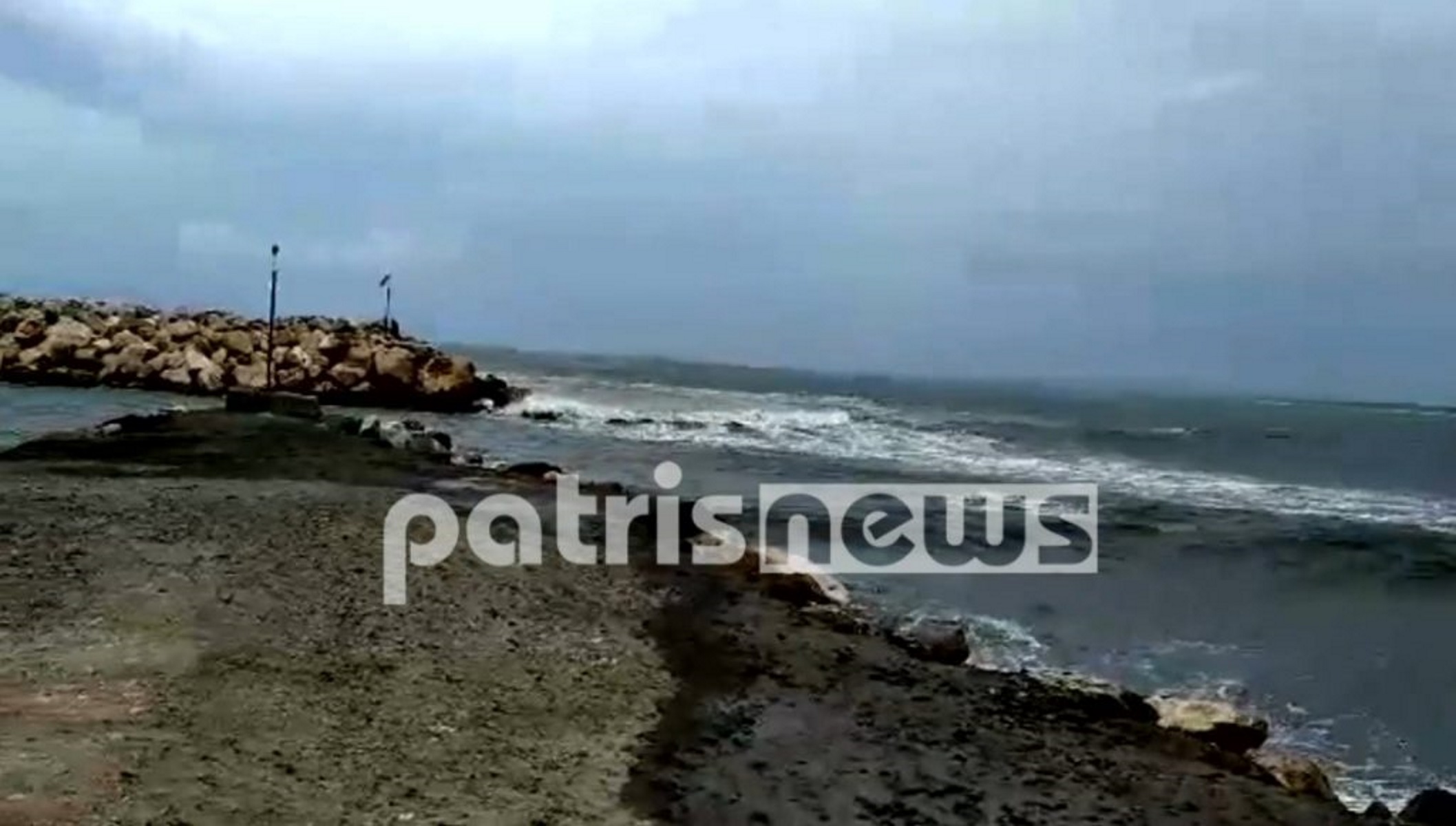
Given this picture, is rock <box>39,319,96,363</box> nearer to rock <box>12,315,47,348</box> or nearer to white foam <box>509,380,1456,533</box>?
rock <box>12,315,47,348</box>

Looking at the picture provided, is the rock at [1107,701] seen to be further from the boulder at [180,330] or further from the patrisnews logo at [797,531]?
the boulder at [180,330]

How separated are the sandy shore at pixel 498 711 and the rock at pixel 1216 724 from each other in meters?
0.23

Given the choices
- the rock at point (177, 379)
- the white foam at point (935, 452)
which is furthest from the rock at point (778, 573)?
the rock at point (177, 379)

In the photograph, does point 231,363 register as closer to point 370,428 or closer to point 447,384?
point 447,384

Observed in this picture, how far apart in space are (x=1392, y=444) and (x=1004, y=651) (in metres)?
56.5

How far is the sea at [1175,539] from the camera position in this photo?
1043 centimetres

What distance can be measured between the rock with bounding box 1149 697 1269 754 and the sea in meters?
0.66

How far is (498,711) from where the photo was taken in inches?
272

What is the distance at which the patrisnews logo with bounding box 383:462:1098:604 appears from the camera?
483 inches

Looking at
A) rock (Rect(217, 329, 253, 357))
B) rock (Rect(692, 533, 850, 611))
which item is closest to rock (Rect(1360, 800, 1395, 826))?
rock (Rect(692, 533, 850, 611))

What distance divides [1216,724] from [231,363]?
3305 cm

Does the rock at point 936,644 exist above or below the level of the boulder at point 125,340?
below

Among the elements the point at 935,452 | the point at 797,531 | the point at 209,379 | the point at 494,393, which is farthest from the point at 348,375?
the point at 797,531

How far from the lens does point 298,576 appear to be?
32.4 feet
